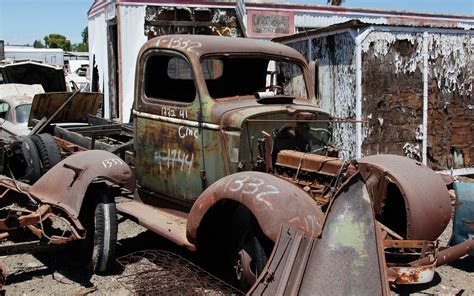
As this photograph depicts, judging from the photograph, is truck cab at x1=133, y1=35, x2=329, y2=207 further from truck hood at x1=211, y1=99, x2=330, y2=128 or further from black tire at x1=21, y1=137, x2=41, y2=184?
black tire at x1=21, y1=137, x2=41, y2=184

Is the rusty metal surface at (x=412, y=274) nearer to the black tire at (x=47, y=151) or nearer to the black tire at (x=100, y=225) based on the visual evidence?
the black tire at (x=100, y=225)

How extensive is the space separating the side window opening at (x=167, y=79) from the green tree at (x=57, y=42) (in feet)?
218

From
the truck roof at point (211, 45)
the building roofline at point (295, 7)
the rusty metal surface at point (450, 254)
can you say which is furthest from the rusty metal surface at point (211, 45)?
the building roofline at point (295, 7)

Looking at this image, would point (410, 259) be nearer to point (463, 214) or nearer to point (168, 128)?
point (463, 214)

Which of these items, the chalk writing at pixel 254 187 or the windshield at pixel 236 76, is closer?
the chalk writing at pixel 254 187

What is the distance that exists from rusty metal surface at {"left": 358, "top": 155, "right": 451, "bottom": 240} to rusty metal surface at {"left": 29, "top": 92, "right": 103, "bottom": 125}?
623cm

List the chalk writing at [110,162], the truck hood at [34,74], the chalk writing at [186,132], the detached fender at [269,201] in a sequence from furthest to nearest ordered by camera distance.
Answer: the truck hood at [34,74] → the chalk writing at [110,162] → the chalk writing at [186,132] → the detached fender at [269,201]

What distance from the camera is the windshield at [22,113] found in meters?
9.96

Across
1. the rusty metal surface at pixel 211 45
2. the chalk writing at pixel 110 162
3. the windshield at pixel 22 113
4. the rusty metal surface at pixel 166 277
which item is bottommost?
the rusty metal surface at pixel 166 277

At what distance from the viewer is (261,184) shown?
13.4 ft

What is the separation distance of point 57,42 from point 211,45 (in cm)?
6947

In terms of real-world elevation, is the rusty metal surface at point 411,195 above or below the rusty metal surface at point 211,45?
below

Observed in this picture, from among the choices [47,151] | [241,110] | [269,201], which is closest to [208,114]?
[241,110]

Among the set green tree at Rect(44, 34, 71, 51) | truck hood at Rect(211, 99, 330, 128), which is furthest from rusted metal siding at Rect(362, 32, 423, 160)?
green tree at Rect(44, 34, 71, 51)
